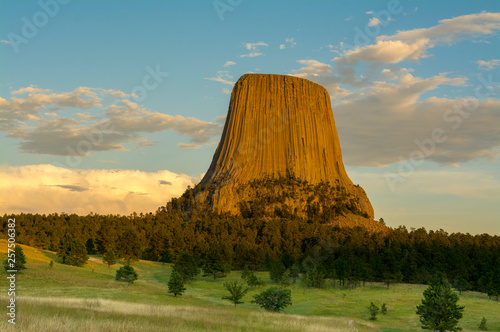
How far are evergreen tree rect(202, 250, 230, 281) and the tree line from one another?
26 cm

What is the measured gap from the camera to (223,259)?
83250mm

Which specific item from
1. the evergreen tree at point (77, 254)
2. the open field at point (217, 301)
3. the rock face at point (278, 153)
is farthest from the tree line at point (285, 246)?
the rock face at point (278, 153)

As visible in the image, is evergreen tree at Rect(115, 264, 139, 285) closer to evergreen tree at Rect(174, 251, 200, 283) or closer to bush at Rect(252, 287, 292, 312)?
evergreen tree at Rect(174, 251, 200, 283)

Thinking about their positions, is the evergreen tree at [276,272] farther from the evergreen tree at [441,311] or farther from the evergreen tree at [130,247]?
the evergreen tree at [441,311]

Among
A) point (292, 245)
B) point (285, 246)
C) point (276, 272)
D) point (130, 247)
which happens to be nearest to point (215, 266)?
point (276, 272)

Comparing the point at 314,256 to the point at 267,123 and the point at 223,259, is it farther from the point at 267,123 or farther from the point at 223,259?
the point at 267,123

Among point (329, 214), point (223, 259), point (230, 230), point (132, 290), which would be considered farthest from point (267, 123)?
point (132, 290)

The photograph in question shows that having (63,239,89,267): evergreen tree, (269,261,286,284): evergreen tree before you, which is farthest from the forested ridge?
(269,261,286,284): evergreen tree

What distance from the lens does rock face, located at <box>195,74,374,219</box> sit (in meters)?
132

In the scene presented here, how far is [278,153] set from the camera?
143625mm

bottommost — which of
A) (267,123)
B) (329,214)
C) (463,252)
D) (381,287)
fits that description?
(381,287)

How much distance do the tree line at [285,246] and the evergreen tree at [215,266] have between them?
0.85 feet

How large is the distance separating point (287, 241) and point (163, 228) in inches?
1211

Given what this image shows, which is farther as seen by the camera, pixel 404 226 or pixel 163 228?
pixel 404 226
